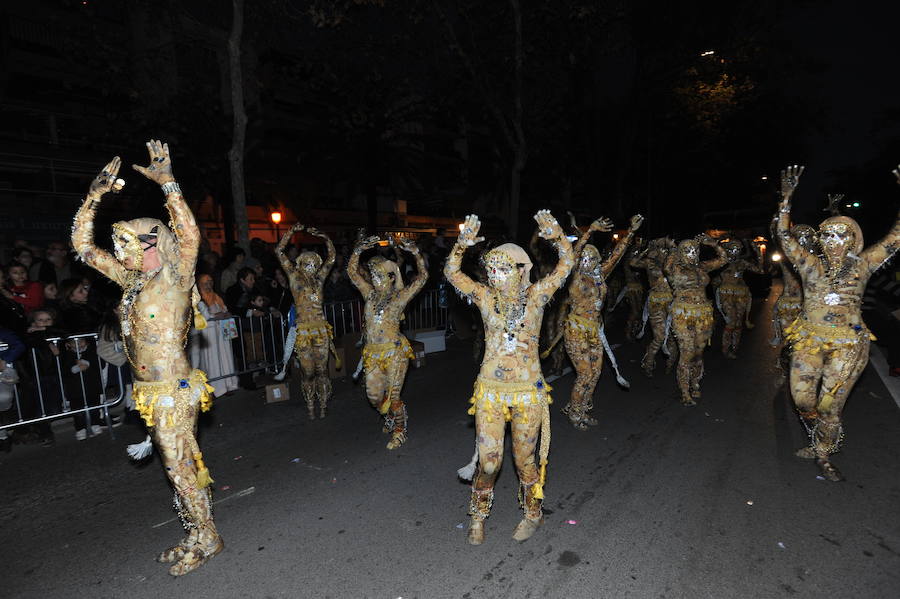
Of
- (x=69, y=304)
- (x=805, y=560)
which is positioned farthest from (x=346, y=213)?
(x=805, y=560)

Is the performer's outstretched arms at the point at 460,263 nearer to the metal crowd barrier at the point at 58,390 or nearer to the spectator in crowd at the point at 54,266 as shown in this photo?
the metal crowd barrier at the point at 58,390

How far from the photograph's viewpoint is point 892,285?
14438mm

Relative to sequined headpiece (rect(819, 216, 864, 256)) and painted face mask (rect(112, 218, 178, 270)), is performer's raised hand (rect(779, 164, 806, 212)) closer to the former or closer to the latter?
sequined headpiece (rect(819, 216, 864, 256))

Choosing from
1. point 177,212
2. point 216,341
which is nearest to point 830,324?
point 177,212

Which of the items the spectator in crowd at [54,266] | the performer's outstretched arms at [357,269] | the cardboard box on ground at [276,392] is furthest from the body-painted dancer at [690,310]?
the spectator in crowd at [54,266]

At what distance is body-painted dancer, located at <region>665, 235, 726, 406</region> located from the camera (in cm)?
691

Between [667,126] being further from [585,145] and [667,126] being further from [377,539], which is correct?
[377,539]

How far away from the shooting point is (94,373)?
253 inches

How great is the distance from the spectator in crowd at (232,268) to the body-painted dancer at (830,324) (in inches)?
342

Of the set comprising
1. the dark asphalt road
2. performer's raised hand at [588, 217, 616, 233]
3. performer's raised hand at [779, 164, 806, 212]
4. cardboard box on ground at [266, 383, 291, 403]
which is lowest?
the dark asphalt road

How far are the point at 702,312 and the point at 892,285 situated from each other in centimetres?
1186

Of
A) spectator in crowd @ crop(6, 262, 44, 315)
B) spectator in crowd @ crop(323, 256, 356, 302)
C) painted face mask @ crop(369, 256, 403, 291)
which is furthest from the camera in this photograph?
spectator in crowd @ crop(323, 256, 356, 302)

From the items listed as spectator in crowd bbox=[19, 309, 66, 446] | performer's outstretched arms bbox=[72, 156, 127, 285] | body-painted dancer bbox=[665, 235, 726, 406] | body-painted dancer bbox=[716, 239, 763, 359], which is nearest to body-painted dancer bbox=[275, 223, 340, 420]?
spectator in crowd bbox=[19, 309, 66, 446]

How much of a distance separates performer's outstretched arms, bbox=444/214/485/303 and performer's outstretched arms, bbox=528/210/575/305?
0.42m
